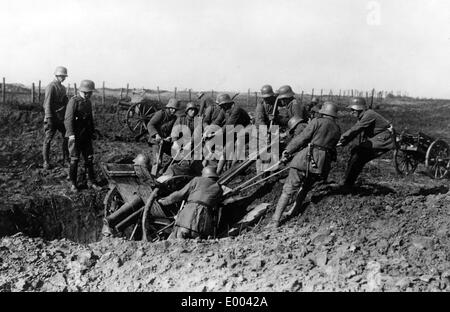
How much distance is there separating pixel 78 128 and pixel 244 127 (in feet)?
10.8

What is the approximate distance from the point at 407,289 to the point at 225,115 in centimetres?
632

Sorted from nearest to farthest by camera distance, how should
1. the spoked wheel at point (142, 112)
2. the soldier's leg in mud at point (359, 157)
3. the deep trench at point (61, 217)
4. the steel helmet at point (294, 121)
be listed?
the soldier's leg in mud at point (359, 157)
the steel helmet at point (294, 121)
the deep trench at point (61, 217)
the spoked wheel at point (142, 112)

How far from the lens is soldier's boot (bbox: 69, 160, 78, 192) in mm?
9029

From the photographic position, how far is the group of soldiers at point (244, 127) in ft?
22.6

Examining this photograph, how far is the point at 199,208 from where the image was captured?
6852 millimetres

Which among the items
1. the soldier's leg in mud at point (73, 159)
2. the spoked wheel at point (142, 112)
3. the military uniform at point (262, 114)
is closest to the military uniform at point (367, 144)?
the military uniform at point (262, 114)

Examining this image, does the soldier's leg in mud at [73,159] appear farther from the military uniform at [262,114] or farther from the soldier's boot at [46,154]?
the military uniform at [262,114]

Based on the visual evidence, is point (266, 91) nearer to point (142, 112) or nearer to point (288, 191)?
point (288, 191)

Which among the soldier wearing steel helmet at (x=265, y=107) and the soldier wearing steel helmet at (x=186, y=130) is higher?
the soldier wearing steel helmet at (x=265, y=107)

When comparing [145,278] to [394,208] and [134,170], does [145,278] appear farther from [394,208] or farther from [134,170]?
[394,208]

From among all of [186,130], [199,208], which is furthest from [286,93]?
[199,208]

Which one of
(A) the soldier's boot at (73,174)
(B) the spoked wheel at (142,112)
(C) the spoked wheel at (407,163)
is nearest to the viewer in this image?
(A) the soldier's boot at (73,174)

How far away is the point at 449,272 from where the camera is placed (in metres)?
4.70
